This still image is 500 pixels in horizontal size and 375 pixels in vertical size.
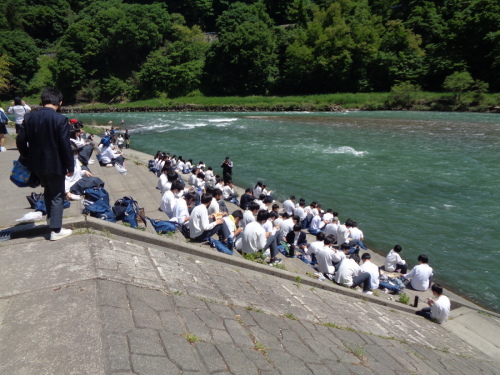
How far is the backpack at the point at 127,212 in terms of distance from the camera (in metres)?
6.50

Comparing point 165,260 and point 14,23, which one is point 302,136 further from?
point 14,23

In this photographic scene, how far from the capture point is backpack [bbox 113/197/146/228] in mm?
6504

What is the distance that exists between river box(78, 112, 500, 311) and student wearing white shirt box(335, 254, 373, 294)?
3104 mm

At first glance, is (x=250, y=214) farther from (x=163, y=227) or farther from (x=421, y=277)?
(x=421, y=277)

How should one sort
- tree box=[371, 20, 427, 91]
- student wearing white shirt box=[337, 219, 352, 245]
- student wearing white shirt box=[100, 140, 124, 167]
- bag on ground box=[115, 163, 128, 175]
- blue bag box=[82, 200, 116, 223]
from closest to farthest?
blue bag box=[82, 200, 116, 223], student wearing white shirt box=[337, 219, 352, 245], bag on ground box=[115, 163, 128, 175], student wearing white shirt box=[100, 140, 124, 167], tree box=[371, 20, 427, 91]

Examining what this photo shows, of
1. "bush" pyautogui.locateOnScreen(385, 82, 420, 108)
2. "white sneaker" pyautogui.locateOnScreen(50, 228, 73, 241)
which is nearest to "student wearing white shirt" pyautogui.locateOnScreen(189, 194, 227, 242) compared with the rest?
"white sneaker" pyautogui.locateOnScreen(50, 228, 73, 241)

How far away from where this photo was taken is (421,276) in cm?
807

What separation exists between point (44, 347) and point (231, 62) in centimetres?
5983

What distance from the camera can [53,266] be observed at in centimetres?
395

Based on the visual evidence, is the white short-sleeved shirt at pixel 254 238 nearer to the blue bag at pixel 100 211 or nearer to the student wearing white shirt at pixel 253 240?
the student wearing white shirt at pixel 253 240

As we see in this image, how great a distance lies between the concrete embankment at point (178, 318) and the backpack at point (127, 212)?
0.69 m

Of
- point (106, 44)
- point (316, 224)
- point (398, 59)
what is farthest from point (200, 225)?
point (106, 44)

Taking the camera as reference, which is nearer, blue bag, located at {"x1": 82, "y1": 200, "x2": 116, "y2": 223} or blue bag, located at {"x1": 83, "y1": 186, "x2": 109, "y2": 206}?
blue bag, located at {"x1": 82, "y1": 200, "x2": 116, "y2": 223}

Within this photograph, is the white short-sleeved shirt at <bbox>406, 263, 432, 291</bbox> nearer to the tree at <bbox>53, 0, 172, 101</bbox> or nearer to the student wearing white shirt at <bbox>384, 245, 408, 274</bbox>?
the student wearing white shirt at <bbox>384, 245, 408, 274</bbox>
